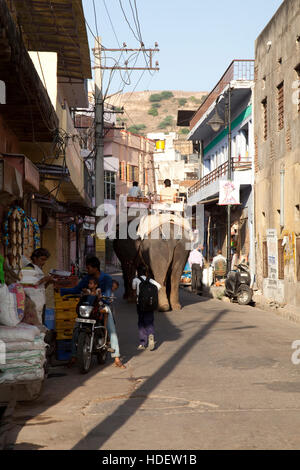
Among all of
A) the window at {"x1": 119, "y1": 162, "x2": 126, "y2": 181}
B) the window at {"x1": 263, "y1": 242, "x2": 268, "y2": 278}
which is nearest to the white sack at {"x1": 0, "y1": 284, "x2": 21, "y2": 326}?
the window at {"x1": 263, "y1": 242, "x2": 268, "y2": 278}

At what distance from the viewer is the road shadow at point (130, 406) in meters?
6.31

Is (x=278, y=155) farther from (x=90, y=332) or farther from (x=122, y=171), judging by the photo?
(x=122, y=171)

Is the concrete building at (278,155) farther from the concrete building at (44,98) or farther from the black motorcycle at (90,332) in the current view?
the black motorcycle at (90,332)

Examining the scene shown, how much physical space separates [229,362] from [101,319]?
6.38ft

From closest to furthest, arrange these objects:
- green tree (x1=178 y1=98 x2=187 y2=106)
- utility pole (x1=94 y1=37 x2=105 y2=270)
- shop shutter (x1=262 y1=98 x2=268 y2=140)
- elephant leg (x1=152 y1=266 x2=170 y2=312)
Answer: elephant leg (x1=152 y1=266 x2=170 y2=312)
shop shutter (x1=262 y1=98 x2=268 y2=140)
utility pole (x1=94 y1=37 x2=105 y2=270)
green tree (x1=178 y1=98 x2=187 y2=106)

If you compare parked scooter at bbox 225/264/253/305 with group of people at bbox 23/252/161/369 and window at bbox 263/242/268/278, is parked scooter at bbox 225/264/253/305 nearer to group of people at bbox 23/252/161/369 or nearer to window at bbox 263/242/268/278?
window at bbox 263/242/268/278

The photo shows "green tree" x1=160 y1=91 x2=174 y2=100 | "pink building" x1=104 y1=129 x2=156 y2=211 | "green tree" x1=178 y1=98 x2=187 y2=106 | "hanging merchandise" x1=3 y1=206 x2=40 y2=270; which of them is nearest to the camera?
"hanging merchandise" x1=3 y1=206 x2=40 y2=270

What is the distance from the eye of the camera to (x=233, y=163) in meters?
28.5

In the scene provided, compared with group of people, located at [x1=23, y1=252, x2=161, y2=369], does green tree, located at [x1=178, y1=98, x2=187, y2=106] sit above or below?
above

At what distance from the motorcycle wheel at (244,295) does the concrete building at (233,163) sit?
14.7ft

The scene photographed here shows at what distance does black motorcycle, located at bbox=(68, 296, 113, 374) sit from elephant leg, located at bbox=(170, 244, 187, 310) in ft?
27.7

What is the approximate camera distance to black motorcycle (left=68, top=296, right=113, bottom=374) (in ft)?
32.2

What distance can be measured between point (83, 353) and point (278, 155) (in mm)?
13837
